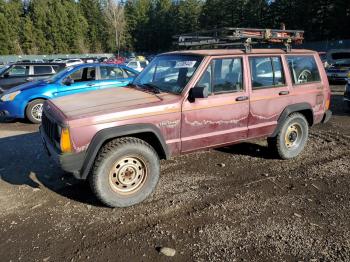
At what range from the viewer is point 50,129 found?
4.37 metres

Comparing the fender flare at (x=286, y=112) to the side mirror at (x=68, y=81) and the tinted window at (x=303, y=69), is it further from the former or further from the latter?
the side mirror at (x=68, y=81)

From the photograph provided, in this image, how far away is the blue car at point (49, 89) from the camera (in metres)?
9.11

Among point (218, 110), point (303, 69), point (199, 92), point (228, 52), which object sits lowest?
point (218, 110)

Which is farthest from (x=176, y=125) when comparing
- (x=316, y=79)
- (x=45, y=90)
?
(x=45, y=90)

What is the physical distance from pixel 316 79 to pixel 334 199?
2.43m

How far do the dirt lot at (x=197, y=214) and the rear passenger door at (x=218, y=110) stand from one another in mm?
663

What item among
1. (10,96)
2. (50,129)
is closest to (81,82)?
(10,96)

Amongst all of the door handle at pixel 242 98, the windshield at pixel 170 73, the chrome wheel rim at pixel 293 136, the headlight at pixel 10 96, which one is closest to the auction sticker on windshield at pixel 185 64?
the windshield at pixel 170 73

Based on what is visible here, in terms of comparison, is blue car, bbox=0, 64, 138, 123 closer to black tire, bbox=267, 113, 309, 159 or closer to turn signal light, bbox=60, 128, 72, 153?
black tire, bbox=267, 113, 309, 159

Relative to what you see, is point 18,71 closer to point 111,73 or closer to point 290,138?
point 111,73

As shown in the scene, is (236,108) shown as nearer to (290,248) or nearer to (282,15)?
(290,248)

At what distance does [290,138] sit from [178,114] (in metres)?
2.51

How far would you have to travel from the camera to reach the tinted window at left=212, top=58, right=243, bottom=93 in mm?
4836

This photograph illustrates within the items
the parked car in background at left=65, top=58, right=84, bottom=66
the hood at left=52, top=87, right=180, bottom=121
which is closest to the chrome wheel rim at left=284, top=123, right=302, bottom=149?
the hood at left=52, top=87, right=180, bottom=121
